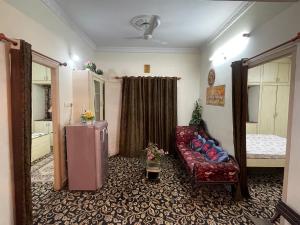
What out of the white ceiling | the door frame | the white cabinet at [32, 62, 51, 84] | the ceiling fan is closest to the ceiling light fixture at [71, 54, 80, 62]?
the white ceiling

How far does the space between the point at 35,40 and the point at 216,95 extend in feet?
10.4

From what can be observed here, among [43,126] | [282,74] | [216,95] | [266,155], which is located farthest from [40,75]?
[282,74]

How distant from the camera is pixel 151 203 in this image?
2.68 meters

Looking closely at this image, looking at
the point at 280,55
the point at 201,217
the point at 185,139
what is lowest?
the point at 201,217

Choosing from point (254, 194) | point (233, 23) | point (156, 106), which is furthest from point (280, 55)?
point (156, 106)

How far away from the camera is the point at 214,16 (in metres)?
2.96

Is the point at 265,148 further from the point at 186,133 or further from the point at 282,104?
the point at 282,104

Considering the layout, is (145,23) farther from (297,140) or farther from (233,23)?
(297,140)

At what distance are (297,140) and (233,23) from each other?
2.14m

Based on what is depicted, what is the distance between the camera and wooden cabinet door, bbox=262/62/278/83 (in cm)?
471

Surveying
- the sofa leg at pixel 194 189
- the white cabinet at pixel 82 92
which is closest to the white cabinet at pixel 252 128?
the sofa leg at pixel 194 189

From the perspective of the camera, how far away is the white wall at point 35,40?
1.79 m

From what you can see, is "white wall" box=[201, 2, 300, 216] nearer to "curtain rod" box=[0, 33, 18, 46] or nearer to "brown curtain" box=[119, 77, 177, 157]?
"brown curtain" box=[119, 77, 177, 157]

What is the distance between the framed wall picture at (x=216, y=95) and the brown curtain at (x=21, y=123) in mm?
3042
